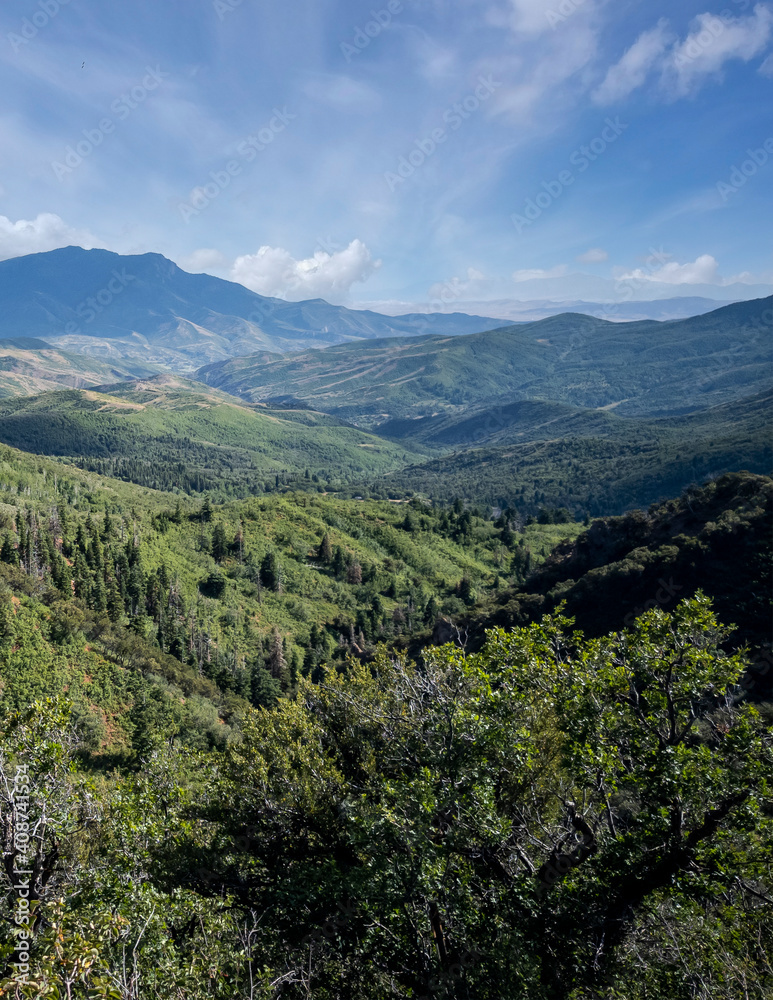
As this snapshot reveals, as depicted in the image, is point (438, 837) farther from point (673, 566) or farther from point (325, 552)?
point (325, 552)

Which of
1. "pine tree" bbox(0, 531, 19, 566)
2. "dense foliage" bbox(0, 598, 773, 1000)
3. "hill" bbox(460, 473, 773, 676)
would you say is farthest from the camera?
"pine tree" bbox(0, 531, 19, 566)

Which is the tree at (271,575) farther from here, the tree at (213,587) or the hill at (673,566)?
the hill at (673,566)

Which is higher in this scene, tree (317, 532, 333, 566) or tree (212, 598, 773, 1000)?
tree (212, 598, 773, 1000)

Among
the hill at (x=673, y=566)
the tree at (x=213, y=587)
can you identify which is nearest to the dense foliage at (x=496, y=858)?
the hill at (x=673, y=566)

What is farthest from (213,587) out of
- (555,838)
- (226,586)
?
(555,838)

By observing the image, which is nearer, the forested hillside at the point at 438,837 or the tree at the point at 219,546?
the forested hillside at the point at 438,837

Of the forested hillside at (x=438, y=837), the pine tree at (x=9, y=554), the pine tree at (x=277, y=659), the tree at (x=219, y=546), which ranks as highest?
the forested hillside at (x=438, y=837)

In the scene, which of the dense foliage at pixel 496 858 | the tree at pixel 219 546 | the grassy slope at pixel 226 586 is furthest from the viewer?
the tree at pixel 219 546

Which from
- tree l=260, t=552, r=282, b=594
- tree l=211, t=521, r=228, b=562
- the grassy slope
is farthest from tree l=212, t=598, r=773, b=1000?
tree l=211, t=521, r=228, b=562

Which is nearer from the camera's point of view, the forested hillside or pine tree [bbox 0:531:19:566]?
the forested hillside

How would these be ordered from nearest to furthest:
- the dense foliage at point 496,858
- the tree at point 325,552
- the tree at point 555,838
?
the dense foliage at point 496,858 < the tree at point 555,838 < the tree at point 325,552

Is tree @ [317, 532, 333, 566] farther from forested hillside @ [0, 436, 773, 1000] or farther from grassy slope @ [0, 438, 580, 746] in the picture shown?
forested hillside @ [0, 436, 773, 1000]

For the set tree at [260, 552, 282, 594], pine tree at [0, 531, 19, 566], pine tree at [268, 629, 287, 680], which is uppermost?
pine tree at [0, 531, 19, 566]

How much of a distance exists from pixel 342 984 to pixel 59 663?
5184cm
